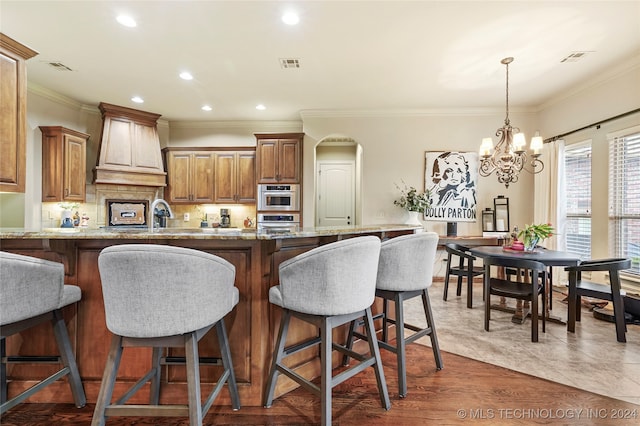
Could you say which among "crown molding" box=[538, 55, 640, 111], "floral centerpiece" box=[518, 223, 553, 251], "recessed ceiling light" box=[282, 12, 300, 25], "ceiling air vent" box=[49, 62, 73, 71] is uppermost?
"ceiling air vent" box=[49, 62, 73, 71]

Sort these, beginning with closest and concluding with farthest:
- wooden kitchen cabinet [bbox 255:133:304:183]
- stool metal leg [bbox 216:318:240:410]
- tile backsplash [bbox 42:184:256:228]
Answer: stool metal leg [bbox 216:318:240:410]
tile backsplash [bbox 42:184:256:228]
wooden kitchen cabinet [bbox 255:133:304:183]

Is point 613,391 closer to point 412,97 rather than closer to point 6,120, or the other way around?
point 412,97

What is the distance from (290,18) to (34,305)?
2677mm

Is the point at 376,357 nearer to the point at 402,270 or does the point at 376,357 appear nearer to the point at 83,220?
the point at 402,270

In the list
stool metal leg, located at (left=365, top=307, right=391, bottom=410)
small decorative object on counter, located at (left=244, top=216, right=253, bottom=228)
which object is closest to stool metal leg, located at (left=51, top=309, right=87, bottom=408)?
stool metal leg, located at (left=365, top=307, right=391, bottom=410)

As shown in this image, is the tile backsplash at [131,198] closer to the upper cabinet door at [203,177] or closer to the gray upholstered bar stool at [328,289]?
the upper cabinet door at [203,177]

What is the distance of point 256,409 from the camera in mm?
1695

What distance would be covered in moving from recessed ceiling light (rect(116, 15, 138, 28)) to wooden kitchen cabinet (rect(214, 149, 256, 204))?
2.76 m

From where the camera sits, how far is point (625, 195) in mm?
3303

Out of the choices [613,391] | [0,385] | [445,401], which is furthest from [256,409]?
[613,391]

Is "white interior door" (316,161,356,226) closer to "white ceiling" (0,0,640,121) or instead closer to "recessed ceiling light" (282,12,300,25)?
"white ceiling" (0,0,640,121)

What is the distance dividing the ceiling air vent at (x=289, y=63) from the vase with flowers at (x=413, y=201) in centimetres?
256

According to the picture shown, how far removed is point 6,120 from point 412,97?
4.31 m

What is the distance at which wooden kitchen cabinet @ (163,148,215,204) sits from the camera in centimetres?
534
